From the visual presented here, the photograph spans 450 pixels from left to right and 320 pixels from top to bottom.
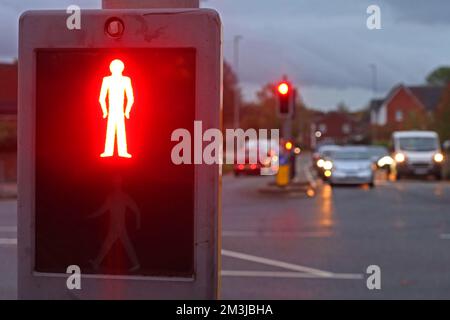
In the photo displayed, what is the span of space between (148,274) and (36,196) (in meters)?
0.36

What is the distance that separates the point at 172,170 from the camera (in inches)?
75.0

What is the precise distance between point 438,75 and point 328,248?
10141 centimetres

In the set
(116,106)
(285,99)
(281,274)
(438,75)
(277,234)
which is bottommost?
(281,274)

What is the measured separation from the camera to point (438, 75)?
351 feet

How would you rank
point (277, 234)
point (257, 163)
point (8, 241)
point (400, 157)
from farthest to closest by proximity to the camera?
point (257, 163) < point (400, 157) < point (277, 234) < point (8, 241)

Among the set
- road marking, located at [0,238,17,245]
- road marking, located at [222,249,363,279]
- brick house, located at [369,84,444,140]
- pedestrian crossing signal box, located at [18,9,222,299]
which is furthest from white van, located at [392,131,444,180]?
brick house, located at [369,84,444,140]

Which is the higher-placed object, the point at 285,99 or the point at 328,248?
the point at 285,99

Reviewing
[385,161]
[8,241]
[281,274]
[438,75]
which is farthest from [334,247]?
[438,75]

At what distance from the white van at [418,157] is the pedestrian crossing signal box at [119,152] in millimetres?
32041

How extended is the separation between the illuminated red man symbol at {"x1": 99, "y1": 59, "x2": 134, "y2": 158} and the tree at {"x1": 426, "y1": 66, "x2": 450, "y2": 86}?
107631 millimetres

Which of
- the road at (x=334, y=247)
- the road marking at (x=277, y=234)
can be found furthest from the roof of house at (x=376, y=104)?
the road marking at (x=277, y=234)

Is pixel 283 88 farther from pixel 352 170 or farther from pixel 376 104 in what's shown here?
pixel 376 104

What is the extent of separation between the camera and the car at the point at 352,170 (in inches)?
1002
